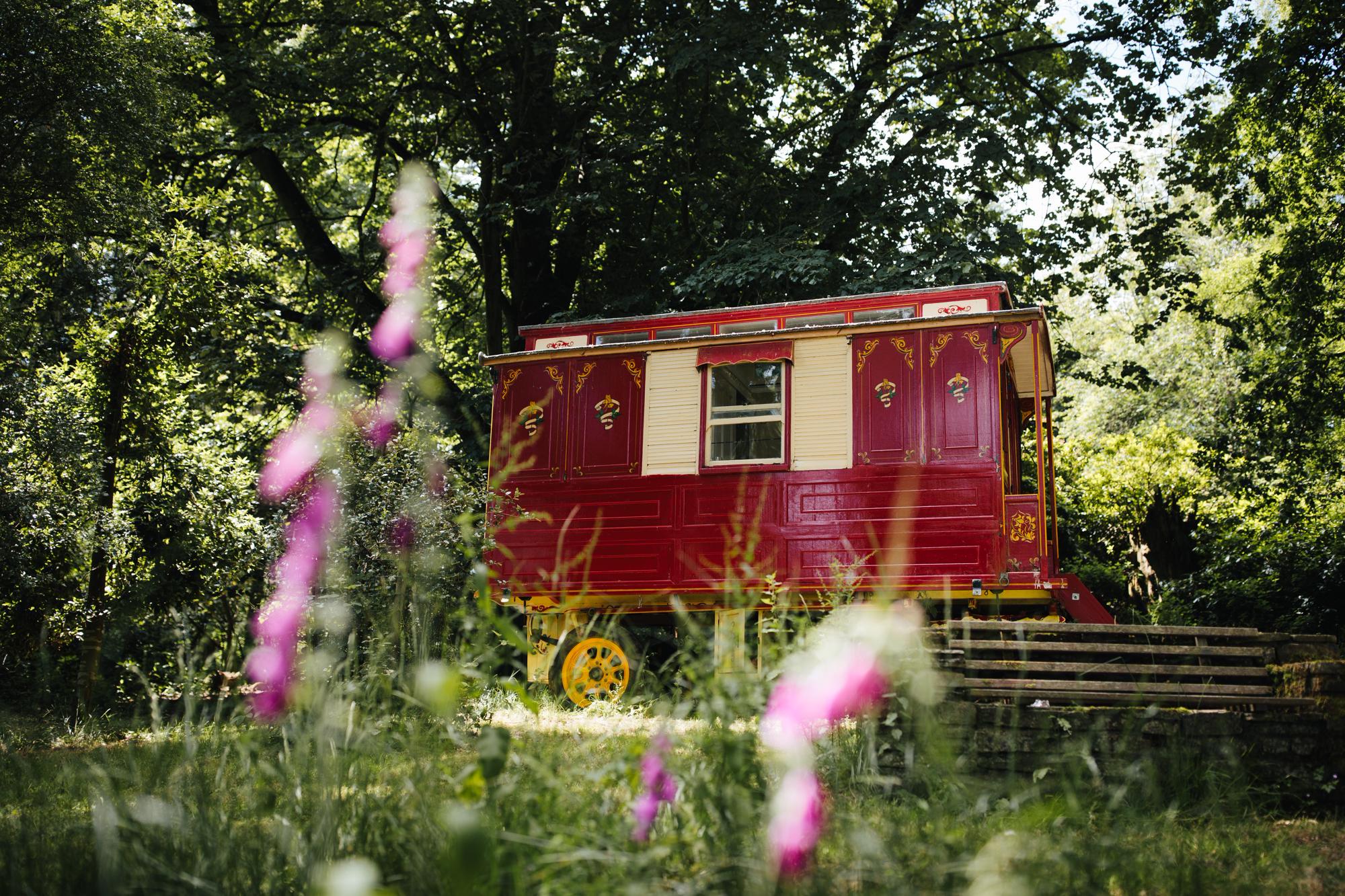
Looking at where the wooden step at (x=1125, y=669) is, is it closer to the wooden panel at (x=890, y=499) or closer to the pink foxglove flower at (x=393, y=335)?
the wooden panel at (x=890, y=499)

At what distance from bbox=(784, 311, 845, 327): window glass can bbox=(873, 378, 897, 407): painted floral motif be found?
0.73 m

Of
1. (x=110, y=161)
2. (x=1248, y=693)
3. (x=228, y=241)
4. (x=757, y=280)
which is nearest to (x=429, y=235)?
(x=228, y=241)

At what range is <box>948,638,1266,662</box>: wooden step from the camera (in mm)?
5500

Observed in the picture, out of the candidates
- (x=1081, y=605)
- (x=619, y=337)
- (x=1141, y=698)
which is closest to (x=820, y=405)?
(x=619, y=337)

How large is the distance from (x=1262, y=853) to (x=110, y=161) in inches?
340

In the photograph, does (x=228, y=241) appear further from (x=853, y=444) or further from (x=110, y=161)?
(x=853, y=444)

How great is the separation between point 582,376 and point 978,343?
3518 mm

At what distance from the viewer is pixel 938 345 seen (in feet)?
30.3

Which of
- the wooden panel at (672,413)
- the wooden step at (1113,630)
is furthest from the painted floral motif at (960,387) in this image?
the wooden step at (1113,630)

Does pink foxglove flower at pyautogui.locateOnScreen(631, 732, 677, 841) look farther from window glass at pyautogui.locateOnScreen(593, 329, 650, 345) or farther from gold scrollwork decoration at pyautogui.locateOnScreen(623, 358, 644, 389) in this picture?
window glass at pyautogui.locateOnScreen(593, 329, 650, 345)

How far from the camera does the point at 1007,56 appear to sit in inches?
547

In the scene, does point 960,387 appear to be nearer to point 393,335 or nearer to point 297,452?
point 297,452

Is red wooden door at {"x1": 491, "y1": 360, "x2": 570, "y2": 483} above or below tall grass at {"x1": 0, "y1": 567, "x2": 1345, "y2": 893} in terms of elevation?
above

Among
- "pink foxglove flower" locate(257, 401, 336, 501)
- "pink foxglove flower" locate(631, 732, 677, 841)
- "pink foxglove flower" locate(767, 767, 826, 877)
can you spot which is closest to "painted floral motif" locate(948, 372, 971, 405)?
"pink foxglove flower" locate(257, 401, 336, 501)
